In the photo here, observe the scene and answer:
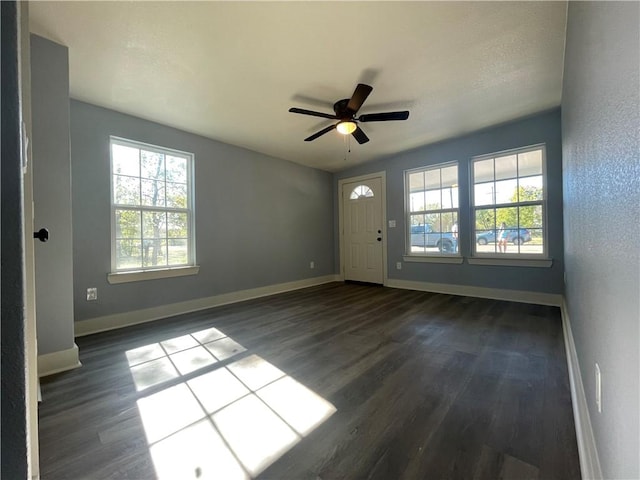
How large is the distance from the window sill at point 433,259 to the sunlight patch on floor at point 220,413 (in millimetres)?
3317

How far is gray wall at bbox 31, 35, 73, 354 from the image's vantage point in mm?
1945

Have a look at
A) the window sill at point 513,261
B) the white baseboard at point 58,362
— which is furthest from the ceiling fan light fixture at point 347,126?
the white baseboard at point 58,362

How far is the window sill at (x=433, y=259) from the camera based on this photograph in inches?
165

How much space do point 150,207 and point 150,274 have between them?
0.78 metres

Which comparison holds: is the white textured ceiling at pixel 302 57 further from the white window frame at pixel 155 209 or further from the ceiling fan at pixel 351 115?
the white window frame at pixel 155 209

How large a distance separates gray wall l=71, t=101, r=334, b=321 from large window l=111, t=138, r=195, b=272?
0.35 ft

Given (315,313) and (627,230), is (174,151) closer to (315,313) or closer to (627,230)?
(315,313)

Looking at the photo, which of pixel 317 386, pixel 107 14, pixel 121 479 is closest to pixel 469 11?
pixel 107 14

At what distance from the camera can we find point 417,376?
182 centimetres

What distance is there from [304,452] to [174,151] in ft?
11.5

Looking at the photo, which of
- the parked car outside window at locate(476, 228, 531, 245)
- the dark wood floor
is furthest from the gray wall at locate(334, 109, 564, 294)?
the dark wood floor

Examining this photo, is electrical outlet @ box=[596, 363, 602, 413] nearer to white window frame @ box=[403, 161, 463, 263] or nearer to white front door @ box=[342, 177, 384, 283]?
white window frame @ box=[403, 161, 463, 263]

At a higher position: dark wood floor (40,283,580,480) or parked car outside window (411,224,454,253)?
parked car outside window (411,224,454,253)

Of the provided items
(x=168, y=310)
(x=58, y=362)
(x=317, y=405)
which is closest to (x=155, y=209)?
(x=168, y=310)
